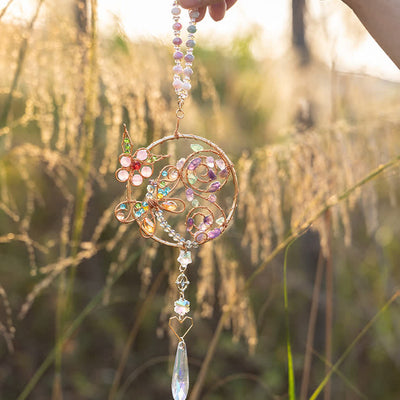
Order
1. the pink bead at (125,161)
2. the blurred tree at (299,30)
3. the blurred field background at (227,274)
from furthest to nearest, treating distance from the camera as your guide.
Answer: the blurred tree at (299,30)
the blurred field background at (227,274)
the pink bead at (125,161)

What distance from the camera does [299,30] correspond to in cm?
210

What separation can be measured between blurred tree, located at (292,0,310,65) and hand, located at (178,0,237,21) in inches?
49.0

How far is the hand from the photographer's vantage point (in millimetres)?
722

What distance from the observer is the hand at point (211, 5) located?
0.72m

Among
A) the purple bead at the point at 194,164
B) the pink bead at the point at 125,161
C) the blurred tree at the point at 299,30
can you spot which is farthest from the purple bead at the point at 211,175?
the blurred tree at the point at 299,30

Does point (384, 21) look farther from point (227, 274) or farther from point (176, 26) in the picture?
point (227, 274)

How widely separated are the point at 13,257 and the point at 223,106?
43.8 inches

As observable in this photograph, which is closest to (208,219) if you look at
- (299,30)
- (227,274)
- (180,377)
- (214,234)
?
(214,234)

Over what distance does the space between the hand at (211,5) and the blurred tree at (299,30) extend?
4.08ft

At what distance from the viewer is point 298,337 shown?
212cm

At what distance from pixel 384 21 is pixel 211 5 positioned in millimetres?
266

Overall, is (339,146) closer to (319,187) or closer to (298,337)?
(319,187)

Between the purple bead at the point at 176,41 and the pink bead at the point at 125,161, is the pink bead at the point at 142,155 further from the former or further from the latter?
the purple bead at the point at 176,41

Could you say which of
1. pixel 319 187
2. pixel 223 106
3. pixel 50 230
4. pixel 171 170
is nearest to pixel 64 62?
pixel 171 170
